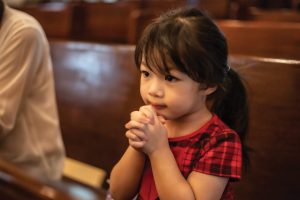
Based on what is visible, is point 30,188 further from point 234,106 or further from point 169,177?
point 234,106

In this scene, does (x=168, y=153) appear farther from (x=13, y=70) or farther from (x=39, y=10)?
(x=39, y=10)

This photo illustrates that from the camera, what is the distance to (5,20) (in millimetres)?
1190

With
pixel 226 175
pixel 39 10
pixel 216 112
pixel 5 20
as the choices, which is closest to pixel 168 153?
pixel 226 175

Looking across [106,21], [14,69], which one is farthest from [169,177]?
[106,21]

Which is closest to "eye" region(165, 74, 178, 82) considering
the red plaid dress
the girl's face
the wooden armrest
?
the girl's face

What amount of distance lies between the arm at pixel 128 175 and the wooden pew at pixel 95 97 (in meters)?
0.59

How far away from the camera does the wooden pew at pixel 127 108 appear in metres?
0.92

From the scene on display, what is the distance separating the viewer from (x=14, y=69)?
1.14m

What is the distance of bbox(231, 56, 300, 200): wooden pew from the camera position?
909 mm

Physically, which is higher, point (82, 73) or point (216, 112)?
point (216, 112)

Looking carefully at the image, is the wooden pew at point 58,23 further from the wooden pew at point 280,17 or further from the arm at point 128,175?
the arm at point 128,175

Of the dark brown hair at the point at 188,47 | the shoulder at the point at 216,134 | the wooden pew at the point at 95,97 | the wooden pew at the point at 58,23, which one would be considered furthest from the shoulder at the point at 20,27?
the wooden pew at the point at 58,23

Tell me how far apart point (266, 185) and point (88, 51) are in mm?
877

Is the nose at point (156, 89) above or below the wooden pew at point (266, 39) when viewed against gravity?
above
